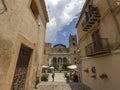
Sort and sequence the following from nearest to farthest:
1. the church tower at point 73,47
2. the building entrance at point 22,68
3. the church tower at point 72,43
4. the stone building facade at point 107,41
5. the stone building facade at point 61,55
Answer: the building entrance at point 22,68 < the stone building facade at point 107,41 < the stone building facade at point 61,55 < the church tower at point 73,47 < the church tower at point 72,43

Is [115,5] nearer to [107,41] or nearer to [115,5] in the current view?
[115,5]

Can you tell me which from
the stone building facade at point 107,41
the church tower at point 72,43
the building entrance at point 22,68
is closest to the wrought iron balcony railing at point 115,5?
the stone building facade at point 107,41

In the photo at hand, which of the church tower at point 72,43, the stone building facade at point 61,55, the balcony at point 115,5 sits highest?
the church tower at point 72,43

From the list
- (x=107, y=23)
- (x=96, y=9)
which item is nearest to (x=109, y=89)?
(x=107, y=23)

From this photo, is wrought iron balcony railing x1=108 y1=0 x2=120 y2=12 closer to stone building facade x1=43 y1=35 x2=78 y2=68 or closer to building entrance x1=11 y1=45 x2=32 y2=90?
building entrance x1=11 y1=45 x2=32 y2=90

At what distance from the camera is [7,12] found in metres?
3.41

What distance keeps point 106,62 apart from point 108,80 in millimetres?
1206

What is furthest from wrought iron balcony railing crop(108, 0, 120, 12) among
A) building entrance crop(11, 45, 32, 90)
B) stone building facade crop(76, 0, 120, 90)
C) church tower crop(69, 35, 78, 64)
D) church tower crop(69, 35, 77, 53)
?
church tower crop(69, 35, 77, 53)

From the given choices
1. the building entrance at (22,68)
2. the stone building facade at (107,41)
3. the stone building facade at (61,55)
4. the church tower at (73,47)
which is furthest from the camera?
the church tower at (73,47)

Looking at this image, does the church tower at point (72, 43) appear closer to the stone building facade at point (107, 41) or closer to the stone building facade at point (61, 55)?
the stone building facade at point (61, 55)

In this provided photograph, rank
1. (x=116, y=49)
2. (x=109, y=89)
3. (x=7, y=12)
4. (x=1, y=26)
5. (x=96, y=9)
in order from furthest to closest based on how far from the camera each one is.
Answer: (x=96, y=9)
(x=109, y=89)
(x=116, y=49)
(x=7, y=12)
(x=1, y=26)

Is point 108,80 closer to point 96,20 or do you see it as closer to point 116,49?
point 116,49

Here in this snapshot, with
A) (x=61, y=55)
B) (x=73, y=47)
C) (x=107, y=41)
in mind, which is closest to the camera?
(x=107, y=41)

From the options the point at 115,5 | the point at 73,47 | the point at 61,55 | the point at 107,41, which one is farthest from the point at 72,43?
the point at 115,5
